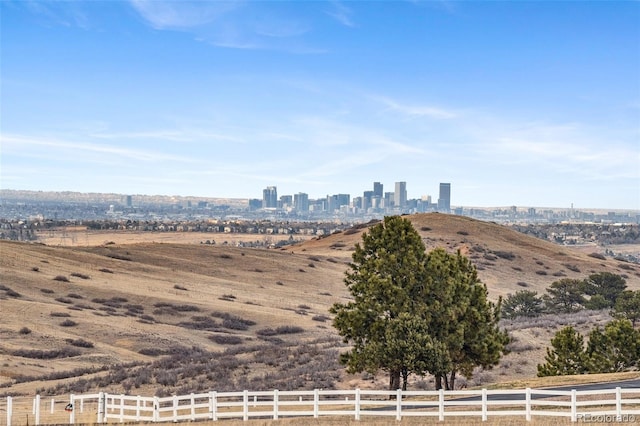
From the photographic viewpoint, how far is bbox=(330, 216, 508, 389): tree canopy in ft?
113

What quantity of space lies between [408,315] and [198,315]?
43535mm

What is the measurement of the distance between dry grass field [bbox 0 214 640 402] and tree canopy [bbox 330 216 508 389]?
22.4ft

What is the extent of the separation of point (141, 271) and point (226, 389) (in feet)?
202

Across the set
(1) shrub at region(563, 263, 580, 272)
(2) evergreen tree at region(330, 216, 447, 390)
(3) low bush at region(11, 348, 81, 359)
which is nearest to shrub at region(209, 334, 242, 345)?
(3) low bush at region(11, 348, 81, 359)

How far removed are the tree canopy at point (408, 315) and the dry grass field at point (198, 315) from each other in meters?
6.83

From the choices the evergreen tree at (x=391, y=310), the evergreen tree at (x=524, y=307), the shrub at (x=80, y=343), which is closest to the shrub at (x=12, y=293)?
the shrub at (x=80, y=343)

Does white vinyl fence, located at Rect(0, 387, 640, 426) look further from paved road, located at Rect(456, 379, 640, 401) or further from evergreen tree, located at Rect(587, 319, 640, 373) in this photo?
evergreen tree, located at Rect(587, 319, 640, 373)

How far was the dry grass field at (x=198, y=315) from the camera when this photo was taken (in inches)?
1790

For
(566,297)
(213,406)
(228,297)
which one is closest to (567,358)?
(213,406)

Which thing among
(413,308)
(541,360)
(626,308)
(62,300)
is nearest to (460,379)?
(541,360)

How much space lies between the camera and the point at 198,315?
7494 cm

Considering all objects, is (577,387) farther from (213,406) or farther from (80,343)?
(80,343)

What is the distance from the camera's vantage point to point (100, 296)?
7769 cm

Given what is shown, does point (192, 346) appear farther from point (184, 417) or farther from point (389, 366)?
point (184, 417)
